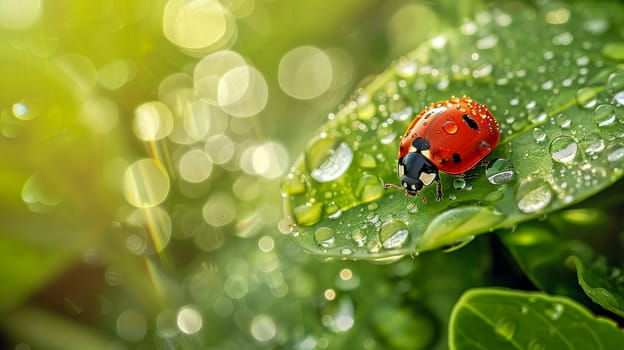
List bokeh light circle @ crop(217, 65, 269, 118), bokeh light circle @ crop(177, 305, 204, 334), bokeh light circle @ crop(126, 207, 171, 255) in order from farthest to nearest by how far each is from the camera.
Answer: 1. bokeh light circle @ crop(217, 65, 269, 118)
2. bokeh light circle @ crop(126, 207, 171, 255)
3. bokeh light circle @ crop(177, 305, 204, 334)

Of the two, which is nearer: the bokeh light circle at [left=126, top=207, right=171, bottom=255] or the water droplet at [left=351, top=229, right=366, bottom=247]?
the water droplet at [left=351, top=229, right=366, bottom=247]

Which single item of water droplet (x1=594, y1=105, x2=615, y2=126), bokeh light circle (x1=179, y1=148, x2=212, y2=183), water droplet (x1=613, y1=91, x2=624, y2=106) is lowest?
bokeh light circle (x1=179, y1=148, x2=212, y2=183)

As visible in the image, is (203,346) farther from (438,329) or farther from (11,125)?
(11,125)

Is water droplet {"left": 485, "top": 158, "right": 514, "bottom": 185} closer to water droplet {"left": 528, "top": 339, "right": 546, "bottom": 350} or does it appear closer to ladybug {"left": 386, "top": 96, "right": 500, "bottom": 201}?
ladybug {"left": 386, "top": 96, "right": 500, "bottom": 201}

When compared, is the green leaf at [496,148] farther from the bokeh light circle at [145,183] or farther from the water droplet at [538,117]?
the bokeh light circle at [145,183]

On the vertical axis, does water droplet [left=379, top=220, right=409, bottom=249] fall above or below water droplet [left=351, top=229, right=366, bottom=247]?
above

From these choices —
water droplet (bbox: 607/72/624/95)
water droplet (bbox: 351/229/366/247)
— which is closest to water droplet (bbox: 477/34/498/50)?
water droplet (bbox: 607/72/624/95)

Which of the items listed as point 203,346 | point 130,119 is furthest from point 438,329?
point 130,119
